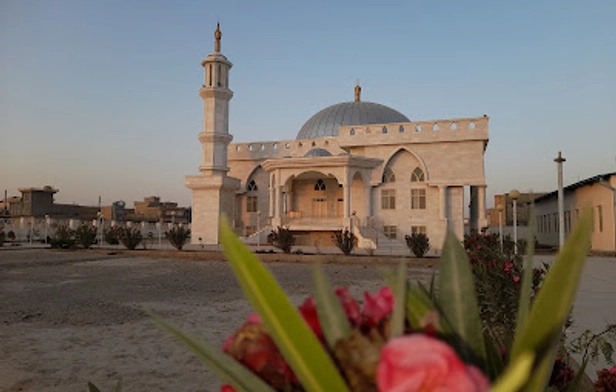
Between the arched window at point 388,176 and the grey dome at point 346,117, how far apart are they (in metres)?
6.80

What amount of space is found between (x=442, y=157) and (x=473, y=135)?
2.04 metres

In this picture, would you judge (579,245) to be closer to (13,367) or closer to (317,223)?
(13,367)

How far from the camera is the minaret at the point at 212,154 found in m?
25.5

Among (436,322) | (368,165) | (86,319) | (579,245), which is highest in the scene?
(368,165)

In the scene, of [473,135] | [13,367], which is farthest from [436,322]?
[473,135]

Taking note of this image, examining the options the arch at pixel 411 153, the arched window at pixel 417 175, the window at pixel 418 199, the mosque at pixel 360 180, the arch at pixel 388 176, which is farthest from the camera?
the arch at pixel 388 176

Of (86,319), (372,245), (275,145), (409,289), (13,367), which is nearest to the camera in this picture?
(409,289)

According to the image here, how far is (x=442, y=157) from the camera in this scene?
974 inches

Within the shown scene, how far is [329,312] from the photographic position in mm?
656

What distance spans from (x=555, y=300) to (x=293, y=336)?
1.12ft

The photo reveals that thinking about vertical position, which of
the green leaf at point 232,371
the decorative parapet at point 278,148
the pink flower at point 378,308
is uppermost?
the decorative parapet at point 278,148

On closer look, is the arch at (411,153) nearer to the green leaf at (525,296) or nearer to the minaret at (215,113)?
the minaret at (215,113)

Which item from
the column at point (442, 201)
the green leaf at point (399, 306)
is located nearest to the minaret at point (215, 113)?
the column at point (442, 201)

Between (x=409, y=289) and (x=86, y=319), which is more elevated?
(x=409, y=289)
